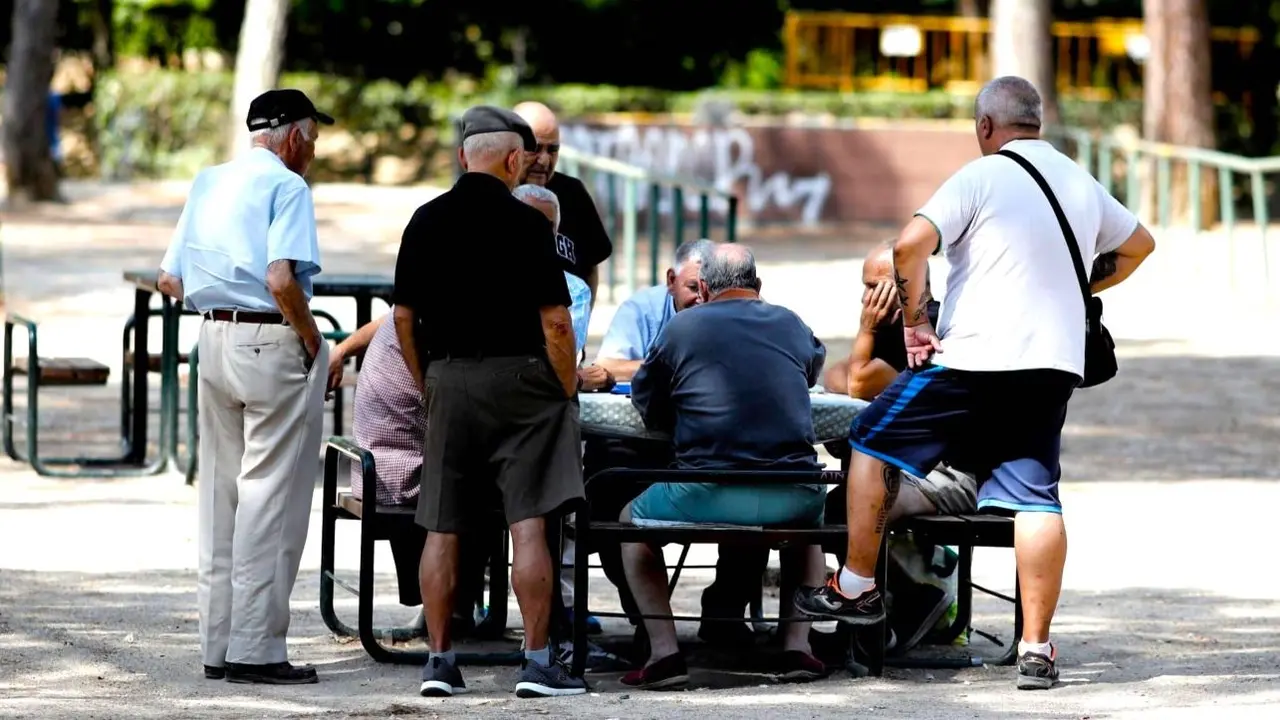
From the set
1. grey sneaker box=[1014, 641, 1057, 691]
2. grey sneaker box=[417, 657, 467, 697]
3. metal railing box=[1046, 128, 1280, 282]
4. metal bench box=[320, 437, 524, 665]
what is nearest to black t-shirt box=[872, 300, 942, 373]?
grey sneaker box=[1014, 641, 1057, 691]

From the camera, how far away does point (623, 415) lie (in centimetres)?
631

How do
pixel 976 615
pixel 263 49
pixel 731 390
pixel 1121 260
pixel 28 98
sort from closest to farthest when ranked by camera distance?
pixel 731 390 → pixel 1121 260 → pixel 976 615 → pixel 263 49 → pixel 28 98

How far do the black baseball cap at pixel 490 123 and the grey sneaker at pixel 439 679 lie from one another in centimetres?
142

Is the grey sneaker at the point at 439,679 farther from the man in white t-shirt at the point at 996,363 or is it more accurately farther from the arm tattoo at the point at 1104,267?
the arm tattoo at the point at 1104,267

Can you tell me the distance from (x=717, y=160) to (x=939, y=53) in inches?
509

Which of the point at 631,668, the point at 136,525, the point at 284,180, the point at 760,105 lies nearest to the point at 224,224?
the point at 284,180

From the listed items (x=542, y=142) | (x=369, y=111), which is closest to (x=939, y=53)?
(x=369, y=111)

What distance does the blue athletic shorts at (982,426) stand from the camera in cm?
586

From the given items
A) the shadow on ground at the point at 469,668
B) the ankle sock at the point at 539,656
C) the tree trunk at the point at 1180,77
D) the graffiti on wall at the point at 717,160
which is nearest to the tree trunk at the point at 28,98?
the graffiti on wall at the point at 717,160

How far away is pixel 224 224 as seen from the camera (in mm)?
5934

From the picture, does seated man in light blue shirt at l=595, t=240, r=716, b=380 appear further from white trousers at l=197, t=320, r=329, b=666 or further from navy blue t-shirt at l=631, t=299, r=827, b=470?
white trousers at l=197, t=320, r=329, b=666

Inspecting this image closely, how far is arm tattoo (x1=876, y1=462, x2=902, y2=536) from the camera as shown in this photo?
5918 millimetres

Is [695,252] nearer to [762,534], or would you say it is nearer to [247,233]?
[762,534]

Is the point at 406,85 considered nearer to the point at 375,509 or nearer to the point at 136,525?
the point at 136,525
